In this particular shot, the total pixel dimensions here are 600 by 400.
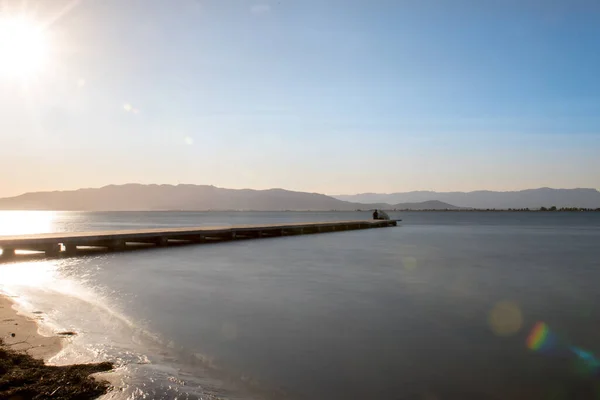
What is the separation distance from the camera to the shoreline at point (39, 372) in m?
5.81

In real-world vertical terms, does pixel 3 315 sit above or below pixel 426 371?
above

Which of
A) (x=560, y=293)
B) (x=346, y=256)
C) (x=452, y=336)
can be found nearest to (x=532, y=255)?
(x=346, y=256)

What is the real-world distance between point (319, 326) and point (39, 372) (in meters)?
6.34

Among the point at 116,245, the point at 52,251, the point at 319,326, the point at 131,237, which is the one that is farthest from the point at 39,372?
the point at 131,237

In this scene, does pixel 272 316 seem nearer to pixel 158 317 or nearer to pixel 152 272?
pixel 158 317

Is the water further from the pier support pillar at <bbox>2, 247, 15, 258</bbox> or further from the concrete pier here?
the concrete pier

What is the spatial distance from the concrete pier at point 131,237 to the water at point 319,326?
3.11 metres

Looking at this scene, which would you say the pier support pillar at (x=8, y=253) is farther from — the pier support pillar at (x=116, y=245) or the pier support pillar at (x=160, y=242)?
the pier support pillar at (x=160, y=242)

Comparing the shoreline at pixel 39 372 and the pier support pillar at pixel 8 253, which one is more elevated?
the pier support pillar at pixel 8 253

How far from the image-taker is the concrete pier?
1011 inches

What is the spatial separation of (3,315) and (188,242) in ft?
86.0

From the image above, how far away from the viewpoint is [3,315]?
1066 centimetres

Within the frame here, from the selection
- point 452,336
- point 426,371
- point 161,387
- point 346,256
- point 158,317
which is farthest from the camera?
point 346,256

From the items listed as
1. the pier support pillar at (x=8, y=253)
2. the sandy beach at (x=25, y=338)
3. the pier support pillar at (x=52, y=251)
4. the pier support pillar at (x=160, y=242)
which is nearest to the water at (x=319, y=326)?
the sandy beach at (x=25, y=338)
